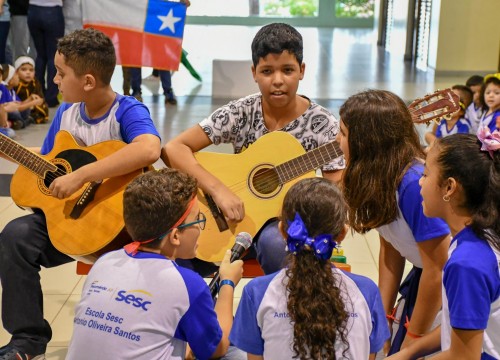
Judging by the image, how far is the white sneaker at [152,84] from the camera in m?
9.93

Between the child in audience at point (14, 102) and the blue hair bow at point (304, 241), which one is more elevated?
the blue hair bow at point (304, 241)

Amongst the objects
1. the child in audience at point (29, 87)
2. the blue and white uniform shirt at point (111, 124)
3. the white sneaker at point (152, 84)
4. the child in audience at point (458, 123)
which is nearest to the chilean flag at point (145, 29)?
the child in audience at point (29, 87)

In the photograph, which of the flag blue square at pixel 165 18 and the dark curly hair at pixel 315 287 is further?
the flag blue square at pixel 165 18

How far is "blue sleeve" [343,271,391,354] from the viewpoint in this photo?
80.4 inches

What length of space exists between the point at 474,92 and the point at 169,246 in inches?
206

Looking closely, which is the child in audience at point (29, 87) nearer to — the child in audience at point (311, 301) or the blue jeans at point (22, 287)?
the blue jeans at point (22, 287)

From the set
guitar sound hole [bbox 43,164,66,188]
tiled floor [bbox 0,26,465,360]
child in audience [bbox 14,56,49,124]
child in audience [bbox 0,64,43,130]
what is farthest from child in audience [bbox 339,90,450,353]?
child in audience [bbox 14,56,49,124]

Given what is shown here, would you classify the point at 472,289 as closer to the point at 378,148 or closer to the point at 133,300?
the point at 378,148

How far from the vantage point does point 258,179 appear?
10.4ft

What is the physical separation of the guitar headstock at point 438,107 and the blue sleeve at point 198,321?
114cm

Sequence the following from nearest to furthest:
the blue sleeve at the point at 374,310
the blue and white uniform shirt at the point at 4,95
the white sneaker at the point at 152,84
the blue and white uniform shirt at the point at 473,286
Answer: the blue and white uniform shirt at the point at 473,286 < the blue sleeve at the point at 374,310 < the blue and white uniform shirt at the point at 4,95 < the white sneaker at the point at 152,84

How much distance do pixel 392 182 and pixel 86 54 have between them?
1386mm

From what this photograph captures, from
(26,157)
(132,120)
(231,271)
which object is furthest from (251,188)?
(26,157)

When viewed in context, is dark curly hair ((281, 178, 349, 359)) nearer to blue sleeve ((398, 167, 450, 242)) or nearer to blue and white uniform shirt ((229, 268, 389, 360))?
blue and white uniform shirt ((229, 268, 389, 360))
